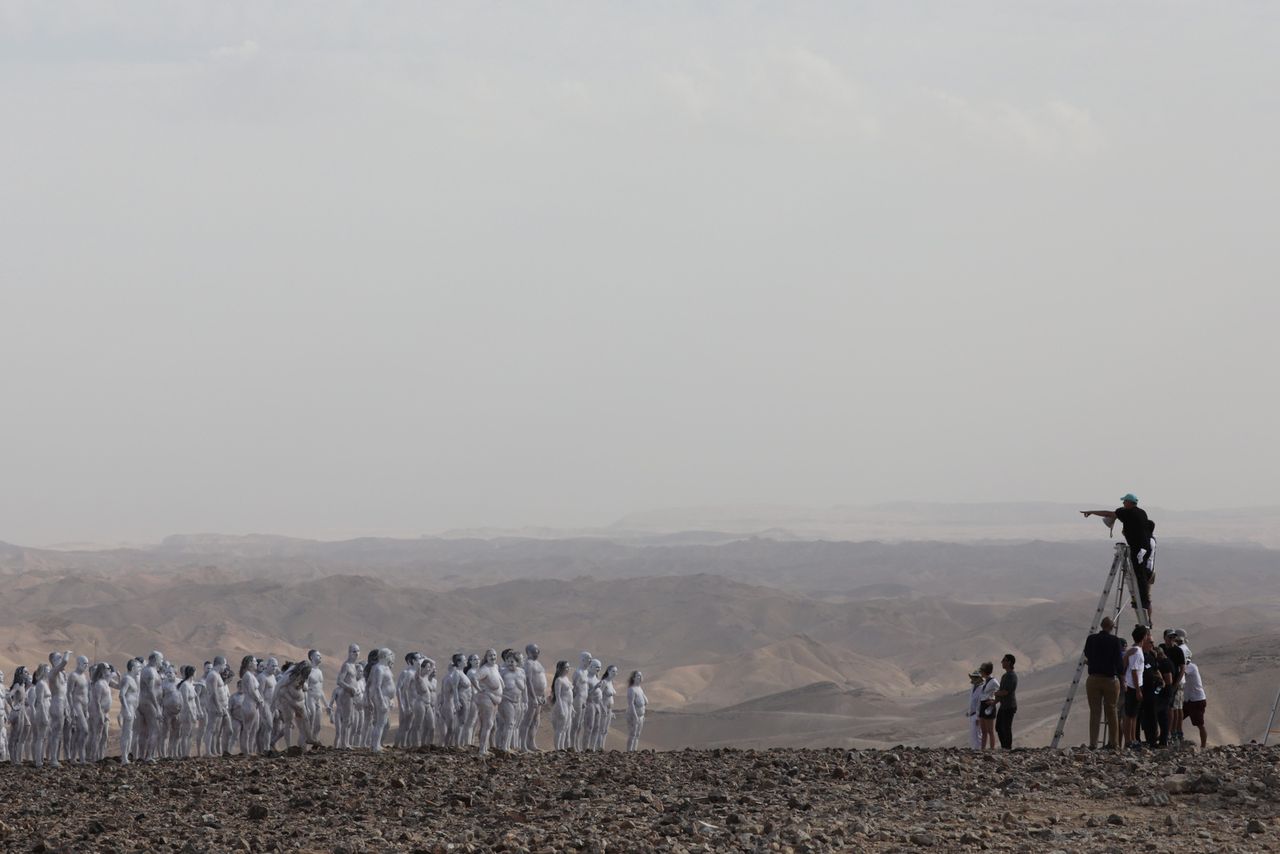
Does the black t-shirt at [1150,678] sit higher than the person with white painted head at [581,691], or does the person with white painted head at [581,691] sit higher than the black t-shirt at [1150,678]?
the black t-shirt at [1150,678]

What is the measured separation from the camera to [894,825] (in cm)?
1477

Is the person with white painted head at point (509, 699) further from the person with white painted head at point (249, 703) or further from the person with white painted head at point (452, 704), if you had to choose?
the person with white painted head at point (249, 703)

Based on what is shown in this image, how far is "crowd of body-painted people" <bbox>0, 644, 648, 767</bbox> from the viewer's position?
25.0 meters

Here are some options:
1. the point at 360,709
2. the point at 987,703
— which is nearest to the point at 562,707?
the point at 360,709

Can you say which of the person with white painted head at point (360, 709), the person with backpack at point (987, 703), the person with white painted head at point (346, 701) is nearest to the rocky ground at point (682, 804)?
the person with backpack at point (987, 703)

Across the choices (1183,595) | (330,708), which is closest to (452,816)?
(330,708)

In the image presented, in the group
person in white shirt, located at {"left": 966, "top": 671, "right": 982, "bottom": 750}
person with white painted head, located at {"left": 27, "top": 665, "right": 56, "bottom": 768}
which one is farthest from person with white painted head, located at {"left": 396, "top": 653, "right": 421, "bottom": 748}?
person in white shirt, located at {"left": 966, "top": 671, "right": 982, "bottom": 750}

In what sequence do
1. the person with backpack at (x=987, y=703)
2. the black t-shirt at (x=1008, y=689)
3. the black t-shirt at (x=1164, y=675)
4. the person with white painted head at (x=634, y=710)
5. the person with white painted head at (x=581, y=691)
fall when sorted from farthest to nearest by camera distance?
the person with white painted head at (x=634, y=710) → the person with white painted head at (x=581, y=691) → the person with backpack at (x=987, y=703) → the black t-shirt at (x=1008, y=689) → the black t-shirt at (x=1164, y=675)

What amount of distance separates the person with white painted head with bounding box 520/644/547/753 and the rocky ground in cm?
404

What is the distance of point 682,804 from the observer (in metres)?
16.6

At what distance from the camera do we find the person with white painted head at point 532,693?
85.2 feet

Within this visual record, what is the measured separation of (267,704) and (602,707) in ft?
19.2

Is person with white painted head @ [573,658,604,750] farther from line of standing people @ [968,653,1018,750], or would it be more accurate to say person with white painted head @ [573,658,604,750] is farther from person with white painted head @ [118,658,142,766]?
person with white painted head @ [118,658,142,766]

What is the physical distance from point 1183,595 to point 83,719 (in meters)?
112
